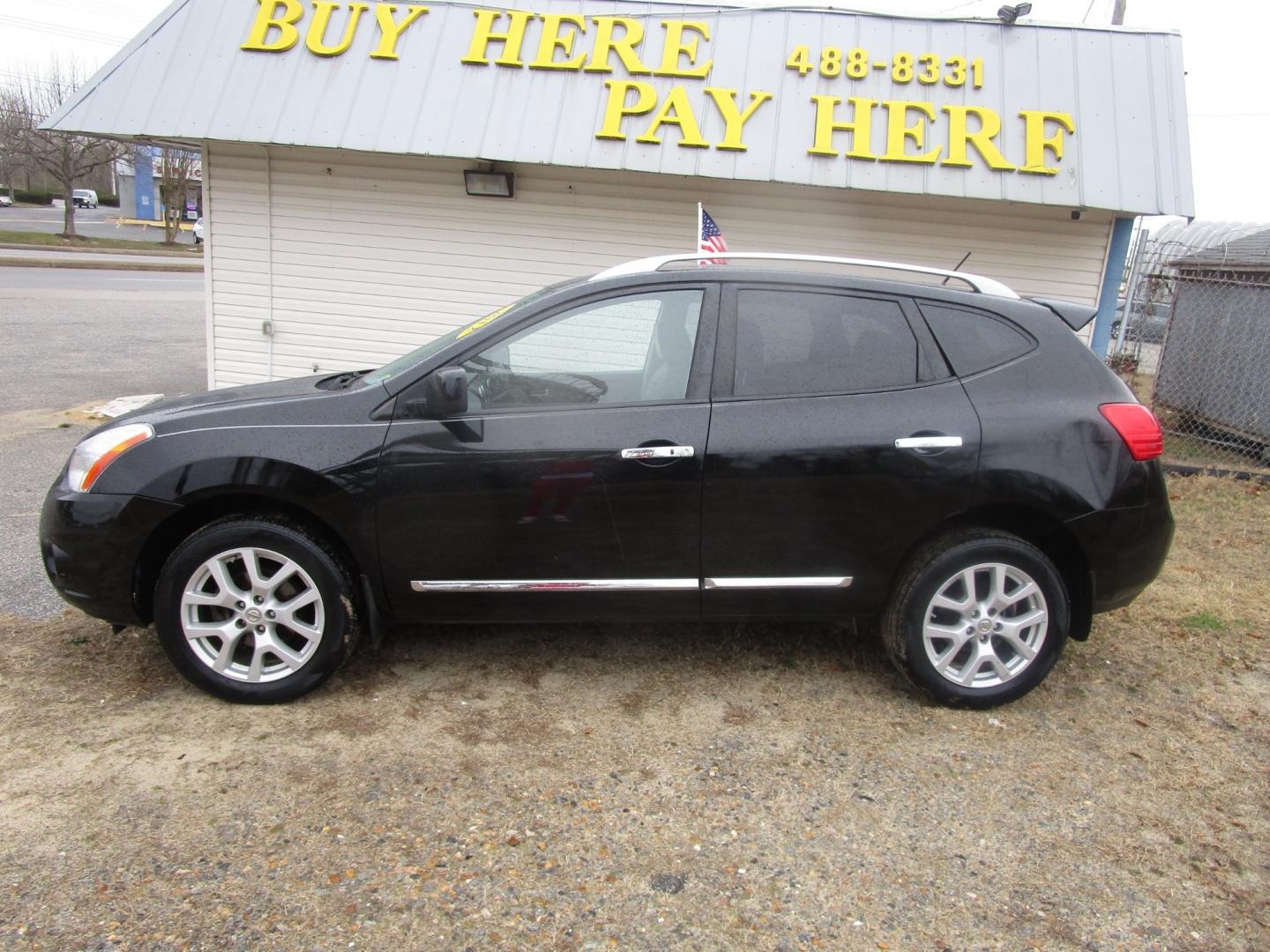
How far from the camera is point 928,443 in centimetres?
365

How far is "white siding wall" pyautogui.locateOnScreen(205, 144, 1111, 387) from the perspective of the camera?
8320mm

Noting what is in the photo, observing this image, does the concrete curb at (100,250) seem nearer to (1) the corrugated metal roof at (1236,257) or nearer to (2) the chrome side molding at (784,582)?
(1) the corrugated metal roof at (1236,257)

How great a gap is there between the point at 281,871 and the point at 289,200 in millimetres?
7190

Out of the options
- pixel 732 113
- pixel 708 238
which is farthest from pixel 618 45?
pixel 708 238

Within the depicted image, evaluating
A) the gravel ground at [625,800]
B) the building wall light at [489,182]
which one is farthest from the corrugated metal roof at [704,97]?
the gravel ground at [625,800]

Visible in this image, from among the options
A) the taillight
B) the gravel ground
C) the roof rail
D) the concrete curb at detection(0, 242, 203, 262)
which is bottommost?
the gravel ground

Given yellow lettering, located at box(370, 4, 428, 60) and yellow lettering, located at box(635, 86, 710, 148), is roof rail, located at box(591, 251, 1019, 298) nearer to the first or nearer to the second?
yellow lettering, located at box(635, 86, 710, 148)

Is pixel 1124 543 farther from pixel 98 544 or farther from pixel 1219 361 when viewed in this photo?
pixel 1219 361

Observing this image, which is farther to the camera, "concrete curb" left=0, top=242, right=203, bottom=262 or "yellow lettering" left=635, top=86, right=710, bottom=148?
"concrete curb" left=0, top=242, right=203, bottom=262

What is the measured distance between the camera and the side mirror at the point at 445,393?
351cm

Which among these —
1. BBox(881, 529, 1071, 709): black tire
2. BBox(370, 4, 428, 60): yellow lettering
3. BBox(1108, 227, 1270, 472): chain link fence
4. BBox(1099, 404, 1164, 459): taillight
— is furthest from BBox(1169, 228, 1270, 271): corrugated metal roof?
BBox(370, 4, 428, 60): yellow lettering

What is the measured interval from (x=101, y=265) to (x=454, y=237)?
21.6 meters

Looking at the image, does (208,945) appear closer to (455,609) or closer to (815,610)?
(455,609)

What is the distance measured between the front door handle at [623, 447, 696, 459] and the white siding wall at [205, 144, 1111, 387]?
5.25 m
